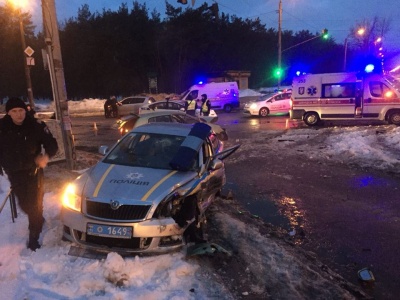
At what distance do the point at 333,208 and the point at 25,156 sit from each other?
5.32 m

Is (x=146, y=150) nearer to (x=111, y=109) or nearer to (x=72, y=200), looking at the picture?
(x=72, y=200)

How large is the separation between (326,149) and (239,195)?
589 cm

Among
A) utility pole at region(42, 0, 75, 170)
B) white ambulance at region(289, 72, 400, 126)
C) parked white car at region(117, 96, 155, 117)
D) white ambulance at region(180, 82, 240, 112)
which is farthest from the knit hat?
white ambulance at region(180, 82, 240, 112)

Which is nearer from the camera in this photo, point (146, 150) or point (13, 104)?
point (13, 104)

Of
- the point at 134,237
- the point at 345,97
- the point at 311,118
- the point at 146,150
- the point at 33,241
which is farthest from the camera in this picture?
the point at 311,118

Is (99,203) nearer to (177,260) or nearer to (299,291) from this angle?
(177,260)

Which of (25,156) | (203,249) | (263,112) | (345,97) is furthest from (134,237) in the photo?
(263,112)

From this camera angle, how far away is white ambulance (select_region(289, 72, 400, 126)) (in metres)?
17.1

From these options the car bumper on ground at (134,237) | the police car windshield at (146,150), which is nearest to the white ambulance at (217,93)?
the police car windshield at (146,150)

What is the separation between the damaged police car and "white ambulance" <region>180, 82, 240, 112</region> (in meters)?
22.4

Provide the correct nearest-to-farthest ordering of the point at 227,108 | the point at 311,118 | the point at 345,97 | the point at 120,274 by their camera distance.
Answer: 1. the point at 120,274
2. the point at 345,97
3. the point at 311,118
4. the point at 227,108

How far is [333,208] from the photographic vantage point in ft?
22.8

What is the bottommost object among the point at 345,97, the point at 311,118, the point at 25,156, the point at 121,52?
the point at 311,118

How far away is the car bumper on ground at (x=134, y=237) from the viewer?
420cm
